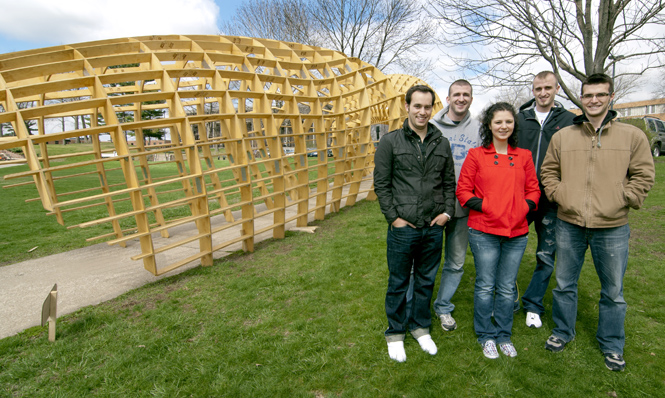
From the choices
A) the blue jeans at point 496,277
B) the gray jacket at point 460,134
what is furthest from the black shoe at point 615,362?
the gray jacket at point 460,134

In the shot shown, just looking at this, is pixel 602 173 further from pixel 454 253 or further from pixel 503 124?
pixel 454 253

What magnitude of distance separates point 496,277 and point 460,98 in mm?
1617

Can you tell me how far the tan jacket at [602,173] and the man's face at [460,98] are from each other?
82cm

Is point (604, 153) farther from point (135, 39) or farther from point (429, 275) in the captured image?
point (135, 39)

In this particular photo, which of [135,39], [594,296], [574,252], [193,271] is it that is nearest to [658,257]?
[594,296]

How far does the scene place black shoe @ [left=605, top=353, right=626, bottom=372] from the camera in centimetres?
309

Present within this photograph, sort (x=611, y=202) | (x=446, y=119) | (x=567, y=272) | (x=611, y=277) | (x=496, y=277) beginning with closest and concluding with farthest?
(x=611, y=202), (x=611, y=277), (x=567, y=272), (x=496, y=277), (x=446, y=119)

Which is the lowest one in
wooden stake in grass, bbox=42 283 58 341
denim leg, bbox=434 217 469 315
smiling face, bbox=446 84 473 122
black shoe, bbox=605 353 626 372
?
black shoe, bbox=605 353 626 372

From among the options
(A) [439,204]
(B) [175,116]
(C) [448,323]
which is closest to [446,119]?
(A) [439,204]

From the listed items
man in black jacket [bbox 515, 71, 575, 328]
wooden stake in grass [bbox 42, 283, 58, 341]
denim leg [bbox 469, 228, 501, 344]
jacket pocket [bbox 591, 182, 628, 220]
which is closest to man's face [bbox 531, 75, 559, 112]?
man in black jacket [bbox 515, 71, 575, 328]

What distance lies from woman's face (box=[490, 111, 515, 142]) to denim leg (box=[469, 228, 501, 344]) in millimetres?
819

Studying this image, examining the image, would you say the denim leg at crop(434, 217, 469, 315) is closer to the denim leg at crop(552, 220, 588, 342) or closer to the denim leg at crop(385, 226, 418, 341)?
the denim leg at crop(385, 226, 418, 341)

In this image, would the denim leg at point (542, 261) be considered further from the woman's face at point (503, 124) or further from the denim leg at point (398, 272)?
the denim leg at point (398, 272)

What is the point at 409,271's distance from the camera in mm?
3260
